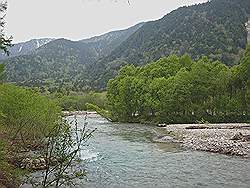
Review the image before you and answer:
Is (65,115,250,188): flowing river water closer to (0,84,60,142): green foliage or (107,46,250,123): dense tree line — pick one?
(0,84,60,142): green foliage

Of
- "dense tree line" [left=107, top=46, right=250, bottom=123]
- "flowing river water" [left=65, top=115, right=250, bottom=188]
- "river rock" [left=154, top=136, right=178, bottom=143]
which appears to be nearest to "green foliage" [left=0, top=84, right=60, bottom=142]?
"flowing river water" [left=65, top=115, right=250, bottom=188]

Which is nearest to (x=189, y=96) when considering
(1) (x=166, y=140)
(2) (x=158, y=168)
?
(1) (x=166, y=140)

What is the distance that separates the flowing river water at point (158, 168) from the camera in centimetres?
2241

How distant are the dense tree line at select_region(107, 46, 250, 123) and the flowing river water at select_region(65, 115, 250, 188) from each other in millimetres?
35628

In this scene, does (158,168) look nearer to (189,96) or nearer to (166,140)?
(166,140)

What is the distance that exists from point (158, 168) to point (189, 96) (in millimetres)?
49050

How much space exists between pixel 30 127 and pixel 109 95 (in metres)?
63.2

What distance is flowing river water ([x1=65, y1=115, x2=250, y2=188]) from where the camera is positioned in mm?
22406

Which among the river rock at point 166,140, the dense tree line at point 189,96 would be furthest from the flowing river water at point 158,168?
the dense tree line at point 189,96

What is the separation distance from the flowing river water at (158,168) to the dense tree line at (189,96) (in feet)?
117

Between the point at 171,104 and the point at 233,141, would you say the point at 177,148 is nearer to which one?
the point at 233,141

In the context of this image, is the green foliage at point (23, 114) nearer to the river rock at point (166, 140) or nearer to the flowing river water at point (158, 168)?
the flowing river water at point (158, 168)

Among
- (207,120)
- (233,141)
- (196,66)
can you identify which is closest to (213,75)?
(196,66)

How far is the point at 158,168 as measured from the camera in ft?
88.4
